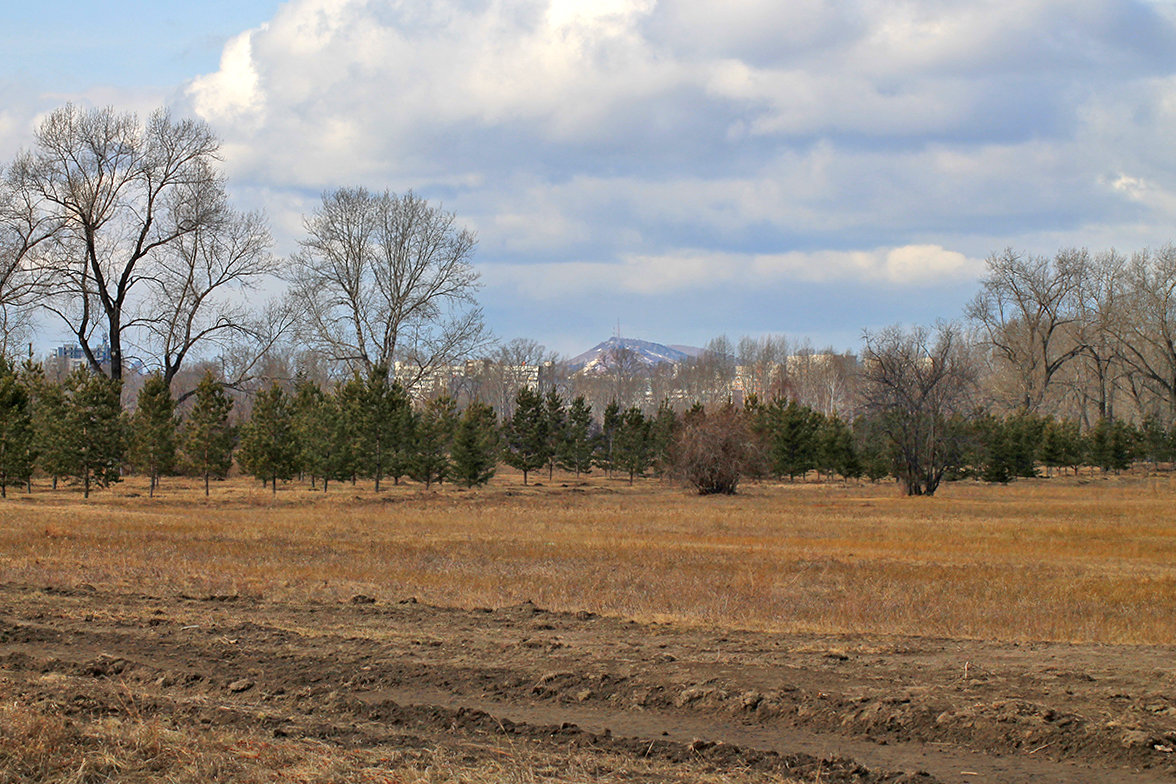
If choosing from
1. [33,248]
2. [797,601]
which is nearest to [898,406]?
[797,601]

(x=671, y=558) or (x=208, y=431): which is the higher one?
(x=208, y=431)

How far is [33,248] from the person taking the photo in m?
47.2

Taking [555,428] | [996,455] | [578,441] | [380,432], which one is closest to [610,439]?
[578,441]

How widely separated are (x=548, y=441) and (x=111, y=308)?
92.1 ft

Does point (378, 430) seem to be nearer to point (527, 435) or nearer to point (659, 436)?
point (527, 435)

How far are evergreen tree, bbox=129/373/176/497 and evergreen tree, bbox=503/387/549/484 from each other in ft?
76.2

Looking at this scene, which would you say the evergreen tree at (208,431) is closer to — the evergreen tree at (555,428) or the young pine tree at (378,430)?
the young pine tree at (378,430)

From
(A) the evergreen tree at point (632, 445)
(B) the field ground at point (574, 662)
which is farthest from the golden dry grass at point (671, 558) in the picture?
(A) the evergreen tree at point (632, 445)

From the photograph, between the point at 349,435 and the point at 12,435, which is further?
the point at 349,435

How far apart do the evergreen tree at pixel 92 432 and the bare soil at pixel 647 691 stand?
97.8 ft

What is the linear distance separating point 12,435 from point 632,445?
39511mm

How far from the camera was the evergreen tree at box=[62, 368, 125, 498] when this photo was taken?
37.4m

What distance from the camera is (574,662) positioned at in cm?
863

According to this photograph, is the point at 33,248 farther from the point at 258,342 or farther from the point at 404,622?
the point at 404,622
